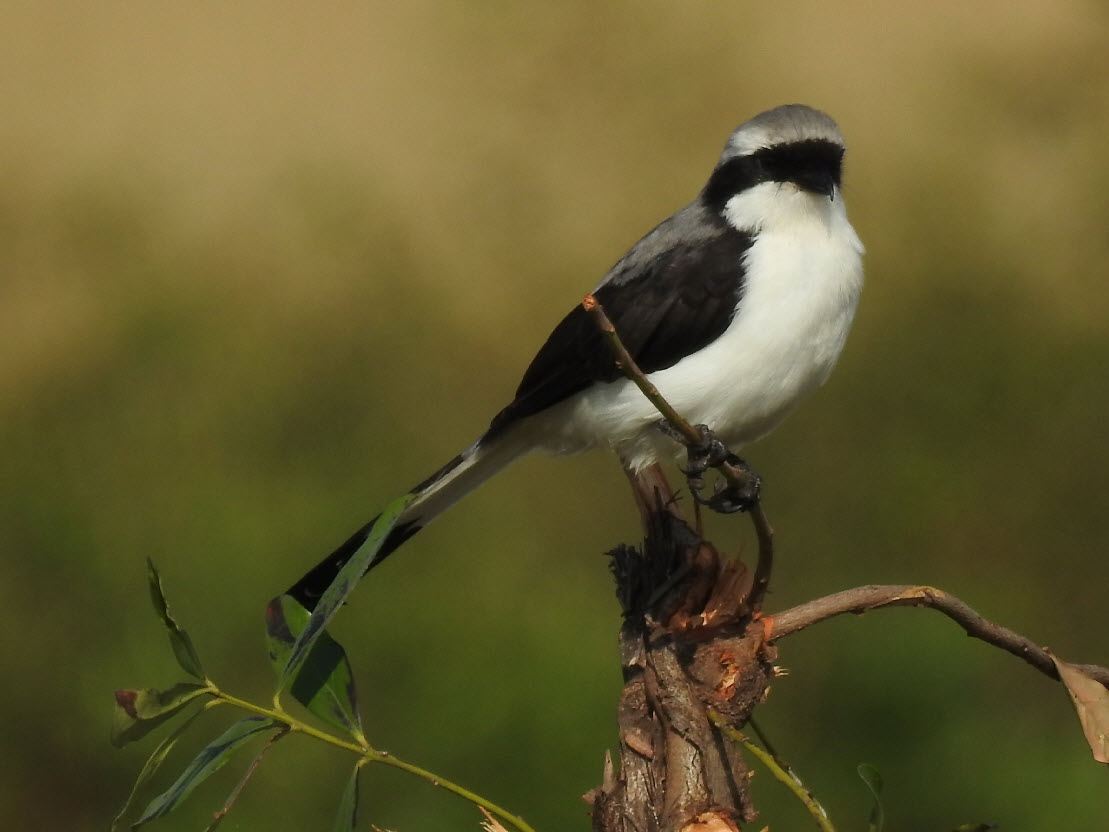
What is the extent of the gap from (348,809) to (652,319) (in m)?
1.42

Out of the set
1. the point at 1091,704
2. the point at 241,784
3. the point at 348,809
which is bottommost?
the point at 1091,704

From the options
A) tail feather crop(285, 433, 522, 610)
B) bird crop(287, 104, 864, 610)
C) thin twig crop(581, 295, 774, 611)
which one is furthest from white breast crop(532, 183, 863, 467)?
thin twig crop(581, 295, 774, 611)

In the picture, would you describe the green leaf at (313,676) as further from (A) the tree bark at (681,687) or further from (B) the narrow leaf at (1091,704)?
(B) the narrow leaf at (1091,704)

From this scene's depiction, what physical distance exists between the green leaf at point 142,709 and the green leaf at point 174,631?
0.09ft

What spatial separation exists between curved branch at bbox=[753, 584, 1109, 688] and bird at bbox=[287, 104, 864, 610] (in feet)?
2.95

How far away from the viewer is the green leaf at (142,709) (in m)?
1.59

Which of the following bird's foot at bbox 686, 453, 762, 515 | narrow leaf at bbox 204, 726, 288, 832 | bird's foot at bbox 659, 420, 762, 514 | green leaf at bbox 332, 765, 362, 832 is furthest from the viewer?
bird's foot at bbox 686, 453, 762, 515

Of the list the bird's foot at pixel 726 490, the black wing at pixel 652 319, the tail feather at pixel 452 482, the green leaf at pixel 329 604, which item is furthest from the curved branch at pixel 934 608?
the tail feather at pixel 452 482

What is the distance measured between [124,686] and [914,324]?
9.49ft

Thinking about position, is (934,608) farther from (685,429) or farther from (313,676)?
(313,676)

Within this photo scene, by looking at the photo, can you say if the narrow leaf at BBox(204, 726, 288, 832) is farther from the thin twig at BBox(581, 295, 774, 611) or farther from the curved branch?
the curved branch

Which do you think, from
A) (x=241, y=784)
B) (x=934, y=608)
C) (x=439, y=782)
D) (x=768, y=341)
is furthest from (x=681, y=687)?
(x=768, y=341)

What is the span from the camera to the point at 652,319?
2818mm

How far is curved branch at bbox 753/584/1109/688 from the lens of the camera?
172 cm
